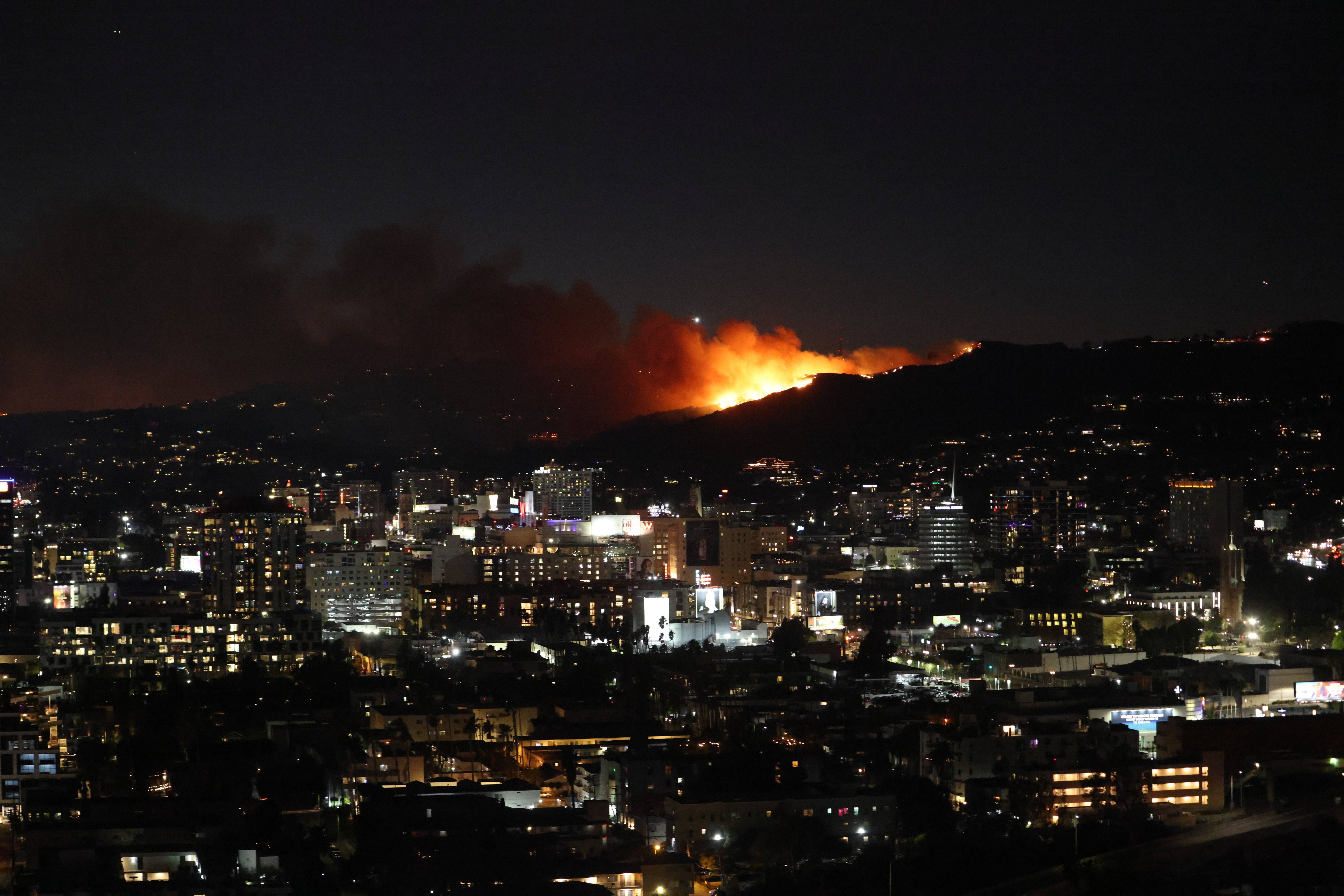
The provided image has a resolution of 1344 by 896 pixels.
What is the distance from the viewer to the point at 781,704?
75.7ft

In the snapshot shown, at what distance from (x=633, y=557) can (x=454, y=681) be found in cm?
1600

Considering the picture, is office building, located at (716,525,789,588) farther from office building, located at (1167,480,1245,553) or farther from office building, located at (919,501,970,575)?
office building, located at (1167,480,1245,553)

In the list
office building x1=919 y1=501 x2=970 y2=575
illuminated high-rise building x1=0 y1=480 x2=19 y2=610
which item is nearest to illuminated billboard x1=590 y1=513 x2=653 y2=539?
office building x1=919 y1=501 x2=970 y2=575

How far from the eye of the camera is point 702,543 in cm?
4284

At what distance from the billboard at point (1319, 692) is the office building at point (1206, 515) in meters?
13.0

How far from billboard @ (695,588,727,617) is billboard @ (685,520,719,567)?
208 inches

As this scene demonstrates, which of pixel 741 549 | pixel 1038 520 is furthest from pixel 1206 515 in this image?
pixel 741 549

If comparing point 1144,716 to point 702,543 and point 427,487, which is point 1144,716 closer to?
point 702,543

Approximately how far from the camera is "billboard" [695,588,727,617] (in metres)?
35.3

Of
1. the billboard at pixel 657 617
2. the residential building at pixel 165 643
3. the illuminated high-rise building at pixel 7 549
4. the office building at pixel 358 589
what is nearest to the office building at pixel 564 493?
the office building at pixel 358 589

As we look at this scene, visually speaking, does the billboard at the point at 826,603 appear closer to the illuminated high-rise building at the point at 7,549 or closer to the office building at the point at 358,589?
the office building at the point at 358,589

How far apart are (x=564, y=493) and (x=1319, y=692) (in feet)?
103

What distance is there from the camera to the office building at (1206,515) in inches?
1513

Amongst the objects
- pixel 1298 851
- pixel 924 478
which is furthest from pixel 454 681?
pixel 924 478
